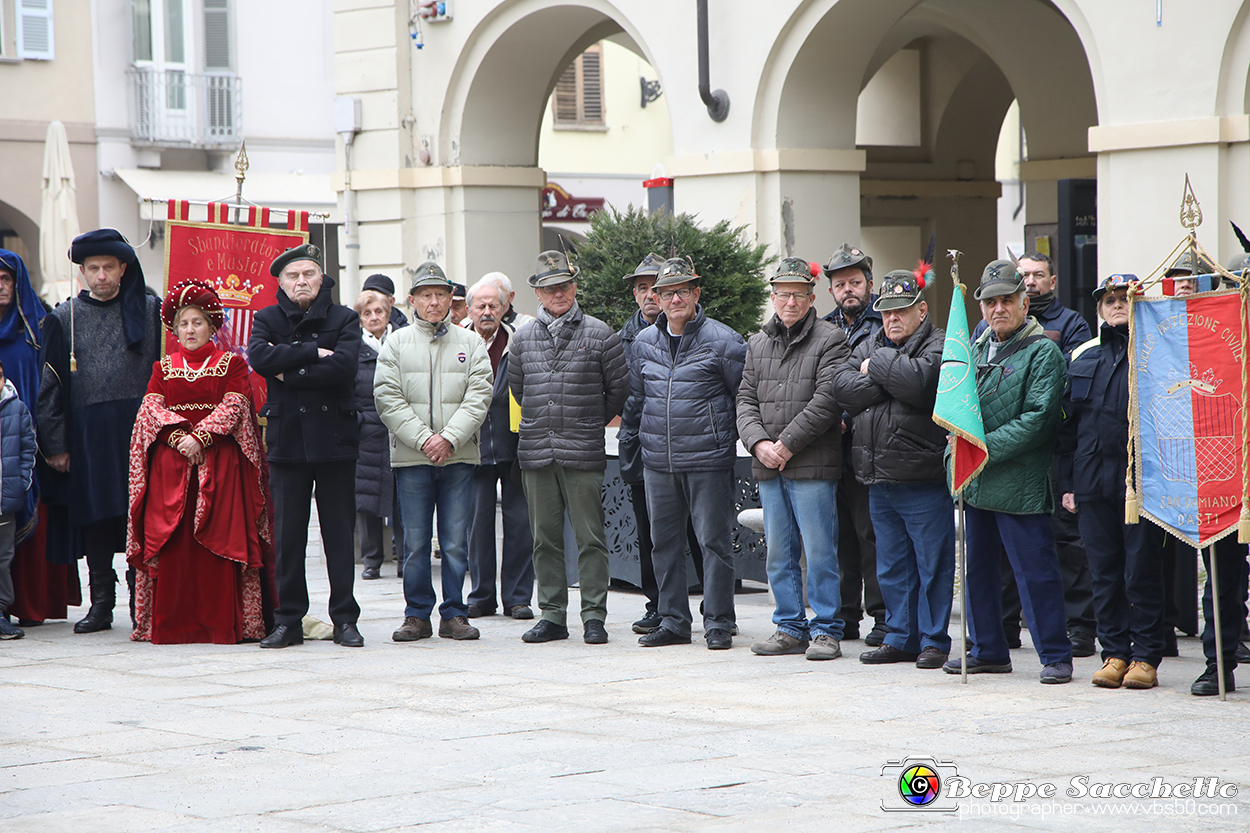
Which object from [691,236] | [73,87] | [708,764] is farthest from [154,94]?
[708,764]

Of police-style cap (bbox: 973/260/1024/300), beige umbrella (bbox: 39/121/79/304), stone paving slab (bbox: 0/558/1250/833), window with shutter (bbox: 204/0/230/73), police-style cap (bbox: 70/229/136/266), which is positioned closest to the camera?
stone paving slab (bbox: 0/558/1250/833)

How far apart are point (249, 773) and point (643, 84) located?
27113 millimetres

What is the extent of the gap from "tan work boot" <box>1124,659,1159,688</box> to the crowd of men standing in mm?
16

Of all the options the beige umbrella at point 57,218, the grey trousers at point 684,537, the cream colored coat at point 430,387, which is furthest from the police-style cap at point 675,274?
the beige umbrella at point 57,218

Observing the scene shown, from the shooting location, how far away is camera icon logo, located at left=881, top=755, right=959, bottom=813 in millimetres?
4930

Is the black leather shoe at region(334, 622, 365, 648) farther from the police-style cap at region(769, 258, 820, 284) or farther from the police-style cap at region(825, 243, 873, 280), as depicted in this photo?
the police-style cap at region(825, 243, 873, 280)

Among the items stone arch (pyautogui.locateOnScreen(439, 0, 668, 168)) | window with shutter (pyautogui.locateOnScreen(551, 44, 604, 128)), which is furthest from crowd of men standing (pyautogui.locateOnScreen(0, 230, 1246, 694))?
window with shutter (pyautogui.locateOnScreen(551, 44, 604, 128))

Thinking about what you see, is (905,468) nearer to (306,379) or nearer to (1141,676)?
(1141,676)

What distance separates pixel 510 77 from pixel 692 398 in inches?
325

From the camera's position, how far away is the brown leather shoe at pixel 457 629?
855 centimetres

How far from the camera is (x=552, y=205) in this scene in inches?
1178

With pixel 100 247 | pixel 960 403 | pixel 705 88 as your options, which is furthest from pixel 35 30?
pixel 960 403

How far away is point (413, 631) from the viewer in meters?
8.59

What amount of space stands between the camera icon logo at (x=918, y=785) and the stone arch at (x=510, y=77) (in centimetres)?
1056
